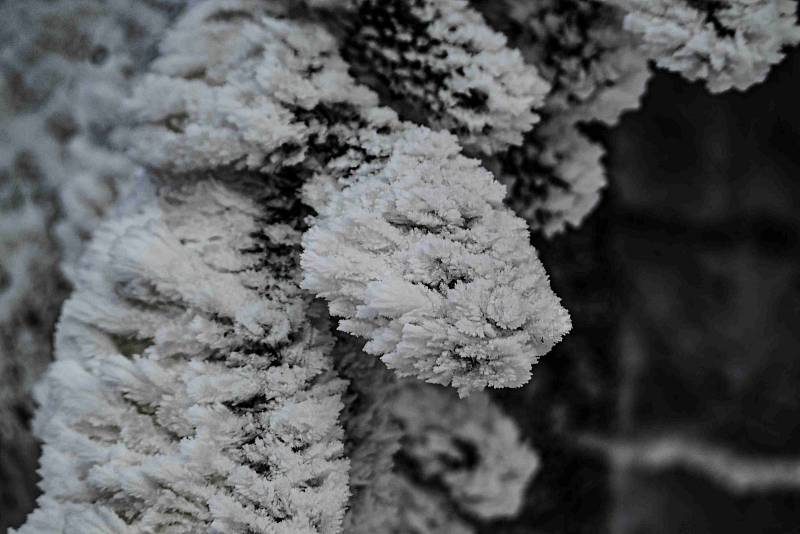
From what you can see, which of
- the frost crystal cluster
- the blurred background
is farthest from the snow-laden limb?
the blurred background

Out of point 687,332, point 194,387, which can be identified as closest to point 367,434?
point 194,387

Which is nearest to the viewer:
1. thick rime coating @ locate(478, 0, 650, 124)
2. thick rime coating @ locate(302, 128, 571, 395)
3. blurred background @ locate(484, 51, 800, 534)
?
thick rime coating @ locate(302, 128, 571, 395)

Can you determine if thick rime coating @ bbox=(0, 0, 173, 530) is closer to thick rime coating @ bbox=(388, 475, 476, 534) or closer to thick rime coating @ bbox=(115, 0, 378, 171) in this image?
thick rime coating @ bbox=(115, 0, 378, 171)

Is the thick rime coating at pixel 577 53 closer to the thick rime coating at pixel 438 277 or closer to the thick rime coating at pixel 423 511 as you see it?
the thick rime coating at pixel 438 277

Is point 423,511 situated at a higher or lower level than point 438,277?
lower

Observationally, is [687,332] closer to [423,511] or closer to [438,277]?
[423,511]

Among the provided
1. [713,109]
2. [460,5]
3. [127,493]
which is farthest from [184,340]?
[713,109]

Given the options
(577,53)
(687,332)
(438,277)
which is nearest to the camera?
(438,277)
